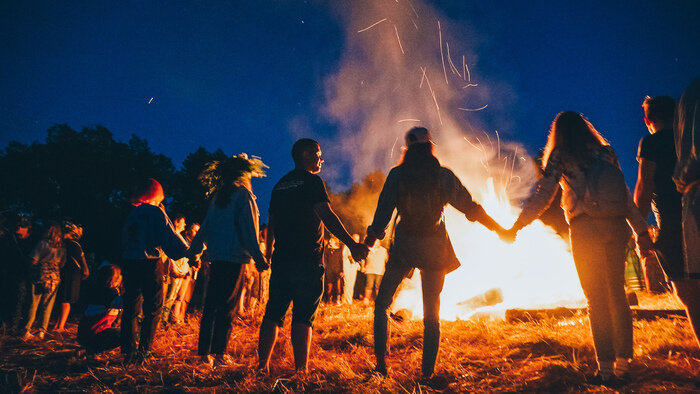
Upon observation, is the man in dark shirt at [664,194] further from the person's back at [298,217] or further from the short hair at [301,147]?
the short hair at [301,147]

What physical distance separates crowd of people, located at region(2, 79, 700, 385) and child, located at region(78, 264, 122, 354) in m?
0.01

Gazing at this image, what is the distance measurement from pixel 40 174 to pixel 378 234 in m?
31.4

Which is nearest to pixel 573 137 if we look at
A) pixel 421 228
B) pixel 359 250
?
pixel 421 228

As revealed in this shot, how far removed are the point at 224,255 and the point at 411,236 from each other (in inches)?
73.5

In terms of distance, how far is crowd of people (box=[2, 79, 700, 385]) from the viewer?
8.38 ft

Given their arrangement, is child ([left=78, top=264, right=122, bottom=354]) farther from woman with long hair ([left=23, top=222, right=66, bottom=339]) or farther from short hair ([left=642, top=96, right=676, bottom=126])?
short hair ([left=642, top=96, right=676, bottom=126])

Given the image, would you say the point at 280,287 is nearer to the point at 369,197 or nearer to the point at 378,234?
the point at 378,234

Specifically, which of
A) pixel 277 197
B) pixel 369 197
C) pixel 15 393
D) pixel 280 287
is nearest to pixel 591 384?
pixel 280 287

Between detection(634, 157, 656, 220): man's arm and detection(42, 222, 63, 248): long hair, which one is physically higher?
detection(634, 157, 656, 220): man's arm

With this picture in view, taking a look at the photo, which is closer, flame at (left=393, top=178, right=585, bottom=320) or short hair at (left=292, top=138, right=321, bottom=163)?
short hair at (left=292, top=138, right=321, bottom=163)

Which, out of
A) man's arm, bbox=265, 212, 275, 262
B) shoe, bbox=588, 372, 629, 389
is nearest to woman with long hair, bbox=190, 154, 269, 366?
man's arm, bbox=265, 212, 275, 262

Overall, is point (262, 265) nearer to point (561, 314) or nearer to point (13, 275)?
point (561, 314)

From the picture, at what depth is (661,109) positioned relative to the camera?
3.16 meters

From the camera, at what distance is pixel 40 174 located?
25.1 metres
